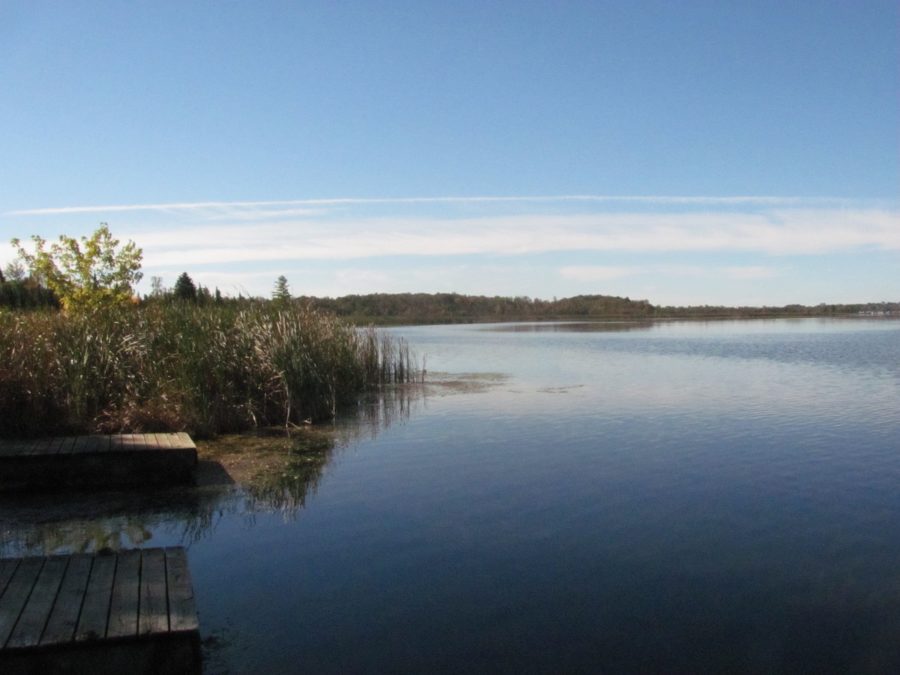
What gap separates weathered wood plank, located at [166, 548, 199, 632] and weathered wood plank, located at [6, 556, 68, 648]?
0.60 m

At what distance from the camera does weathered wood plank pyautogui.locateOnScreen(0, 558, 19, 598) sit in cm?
434

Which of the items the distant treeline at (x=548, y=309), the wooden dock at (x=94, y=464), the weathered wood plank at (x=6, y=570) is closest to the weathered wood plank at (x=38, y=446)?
the wooden dock at (x=94, y=464)

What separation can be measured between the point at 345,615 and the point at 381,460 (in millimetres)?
5075

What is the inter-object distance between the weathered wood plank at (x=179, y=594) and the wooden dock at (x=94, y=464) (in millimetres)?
3775

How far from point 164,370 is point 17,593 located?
7.53 metres

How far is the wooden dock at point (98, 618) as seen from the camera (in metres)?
3.65

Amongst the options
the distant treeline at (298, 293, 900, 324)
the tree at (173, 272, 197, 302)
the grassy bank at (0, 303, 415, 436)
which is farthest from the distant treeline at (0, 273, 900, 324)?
the grassy bank at (0, 303, 415, 436)

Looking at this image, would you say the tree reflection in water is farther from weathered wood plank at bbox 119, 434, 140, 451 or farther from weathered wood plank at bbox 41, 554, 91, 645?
weathered wood plank at bbox 41, 554, 91, 645

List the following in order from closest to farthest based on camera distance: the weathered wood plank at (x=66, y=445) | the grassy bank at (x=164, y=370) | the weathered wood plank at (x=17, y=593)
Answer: the weathered wood plank at (x=17, y=593) < the weathered wood plank at (x=66, y=445) < the grassy bank at (x=164, y=370)

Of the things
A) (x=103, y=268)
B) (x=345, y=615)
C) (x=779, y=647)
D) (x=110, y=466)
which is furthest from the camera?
(x=103, y=268)

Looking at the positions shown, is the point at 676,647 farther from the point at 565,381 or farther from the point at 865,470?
the point at 565,381

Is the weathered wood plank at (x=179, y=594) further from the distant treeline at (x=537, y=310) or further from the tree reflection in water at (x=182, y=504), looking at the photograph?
the distant treeline at (x=537, y=310)

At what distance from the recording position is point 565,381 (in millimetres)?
19094

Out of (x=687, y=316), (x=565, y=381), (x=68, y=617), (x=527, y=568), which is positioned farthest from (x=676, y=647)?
(x=687, y=316)
